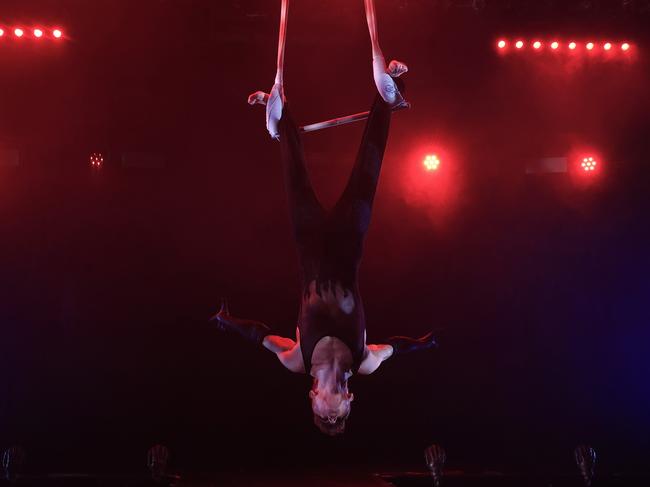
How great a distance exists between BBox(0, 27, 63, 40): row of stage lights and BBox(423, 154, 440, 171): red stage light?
3.93m

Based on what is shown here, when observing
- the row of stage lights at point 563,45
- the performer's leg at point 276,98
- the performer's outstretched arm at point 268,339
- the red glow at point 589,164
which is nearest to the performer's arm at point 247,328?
the performer's outstretched arm at point 268,339

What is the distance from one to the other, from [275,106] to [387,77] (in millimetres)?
689

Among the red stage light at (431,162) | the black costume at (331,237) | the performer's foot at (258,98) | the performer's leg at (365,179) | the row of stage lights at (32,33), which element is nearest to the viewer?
the black costume at (331,237)

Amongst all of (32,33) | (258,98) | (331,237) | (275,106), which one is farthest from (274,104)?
(32,33)

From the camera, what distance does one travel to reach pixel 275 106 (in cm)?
339

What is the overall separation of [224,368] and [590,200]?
4387 mm

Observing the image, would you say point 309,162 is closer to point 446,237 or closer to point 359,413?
point 446,237

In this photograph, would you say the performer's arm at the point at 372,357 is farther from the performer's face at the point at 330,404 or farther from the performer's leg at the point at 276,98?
the performer's leg at the point at 276,98

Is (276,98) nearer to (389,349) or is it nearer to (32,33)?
(389,349)

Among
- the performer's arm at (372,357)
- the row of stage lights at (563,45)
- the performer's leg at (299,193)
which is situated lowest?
the performer's arm at (372,357)

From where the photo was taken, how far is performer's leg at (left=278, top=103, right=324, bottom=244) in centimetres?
322

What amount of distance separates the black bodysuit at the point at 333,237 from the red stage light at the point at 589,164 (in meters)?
3.74

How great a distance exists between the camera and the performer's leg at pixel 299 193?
3225 mm

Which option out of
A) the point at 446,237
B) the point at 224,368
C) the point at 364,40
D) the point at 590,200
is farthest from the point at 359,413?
the point at 364,40
